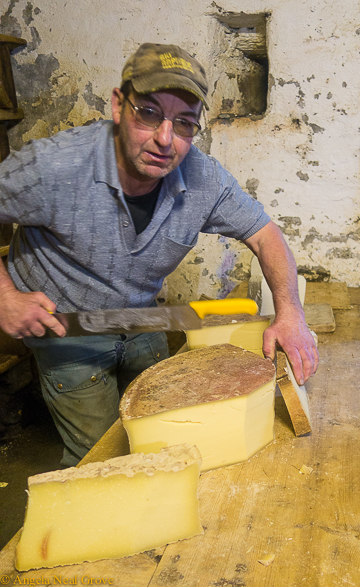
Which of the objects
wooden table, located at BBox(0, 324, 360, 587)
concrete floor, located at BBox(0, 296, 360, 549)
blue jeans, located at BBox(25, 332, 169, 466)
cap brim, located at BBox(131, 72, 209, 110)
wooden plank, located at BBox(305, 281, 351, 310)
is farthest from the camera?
wooden plank, located at BBox(305, 281, 351, 310)

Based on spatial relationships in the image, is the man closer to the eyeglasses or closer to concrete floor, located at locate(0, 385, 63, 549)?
the eyeglasses

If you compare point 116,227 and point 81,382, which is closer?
point 116,227

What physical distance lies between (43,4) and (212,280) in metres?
2.28

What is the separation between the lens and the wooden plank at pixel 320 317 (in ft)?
7.73

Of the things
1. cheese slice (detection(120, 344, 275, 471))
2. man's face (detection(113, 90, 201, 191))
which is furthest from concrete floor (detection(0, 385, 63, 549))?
man's face (detection(113, 90, 201, 191))

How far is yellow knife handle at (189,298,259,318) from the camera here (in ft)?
5.65

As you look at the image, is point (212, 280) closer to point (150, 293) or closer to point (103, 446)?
point (150, 293)

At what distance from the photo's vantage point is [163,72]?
1494mm

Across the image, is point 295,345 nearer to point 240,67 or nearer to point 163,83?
point 163,83

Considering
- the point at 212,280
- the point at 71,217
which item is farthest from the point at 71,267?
the point at 212,280

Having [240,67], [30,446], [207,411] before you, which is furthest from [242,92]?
[30,446]

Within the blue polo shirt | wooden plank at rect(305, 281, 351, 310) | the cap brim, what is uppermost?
the cap brim

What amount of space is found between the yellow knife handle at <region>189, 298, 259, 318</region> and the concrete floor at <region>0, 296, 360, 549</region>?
623 mm

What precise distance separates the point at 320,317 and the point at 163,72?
1.50m
